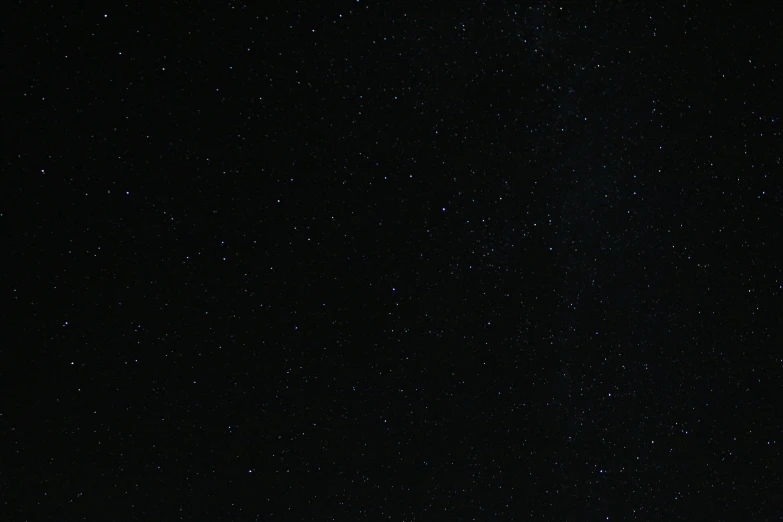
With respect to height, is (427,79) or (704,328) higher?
(427,79)

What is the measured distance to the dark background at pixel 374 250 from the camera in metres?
0.44

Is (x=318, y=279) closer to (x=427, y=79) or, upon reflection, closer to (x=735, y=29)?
(x=427, y=79)

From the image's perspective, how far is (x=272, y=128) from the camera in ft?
1.49

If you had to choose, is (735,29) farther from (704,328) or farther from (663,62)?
(704,328)

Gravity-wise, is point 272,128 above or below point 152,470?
above

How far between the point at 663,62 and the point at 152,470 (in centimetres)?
46

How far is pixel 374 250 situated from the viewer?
472 mm

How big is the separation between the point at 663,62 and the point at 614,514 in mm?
339

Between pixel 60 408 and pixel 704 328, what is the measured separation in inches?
18.3

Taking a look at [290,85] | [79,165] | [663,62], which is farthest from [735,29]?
[79,165]

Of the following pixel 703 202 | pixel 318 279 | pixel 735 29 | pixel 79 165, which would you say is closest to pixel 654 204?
pixel 703 202

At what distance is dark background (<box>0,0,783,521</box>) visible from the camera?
1.46ft

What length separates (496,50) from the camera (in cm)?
47

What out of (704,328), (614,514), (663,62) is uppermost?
(663,62)
